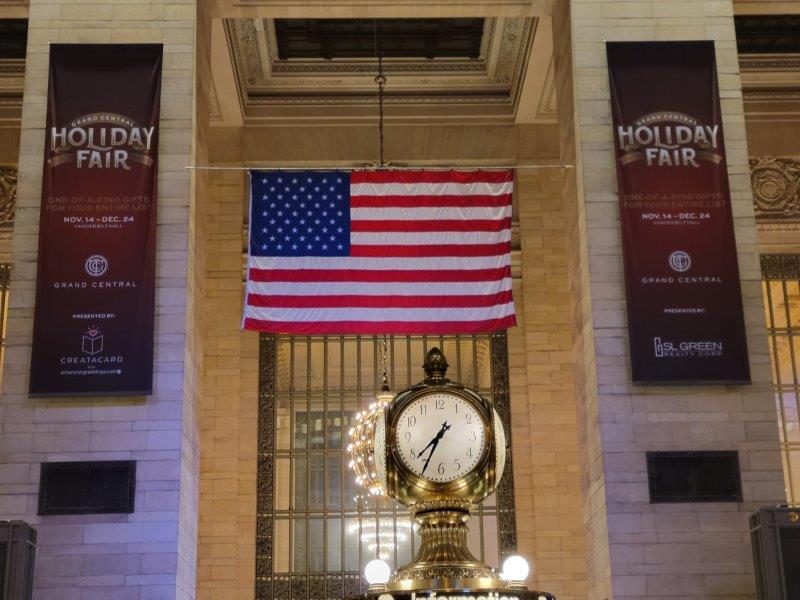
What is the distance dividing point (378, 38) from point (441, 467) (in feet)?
42.8

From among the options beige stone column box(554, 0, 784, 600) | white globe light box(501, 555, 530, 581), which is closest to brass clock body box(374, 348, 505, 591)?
white globe light box(501, 555, 530, 581)

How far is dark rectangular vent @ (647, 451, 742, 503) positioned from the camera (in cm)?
945

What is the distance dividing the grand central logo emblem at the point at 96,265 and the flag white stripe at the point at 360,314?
4.23 ft

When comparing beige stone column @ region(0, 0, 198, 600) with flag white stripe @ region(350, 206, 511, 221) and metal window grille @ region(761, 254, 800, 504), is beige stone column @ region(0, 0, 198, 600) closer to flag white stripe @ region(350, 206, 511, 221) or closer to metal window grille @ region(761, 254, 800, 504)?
flag white stripe @ region(350, 206, 511, 221)

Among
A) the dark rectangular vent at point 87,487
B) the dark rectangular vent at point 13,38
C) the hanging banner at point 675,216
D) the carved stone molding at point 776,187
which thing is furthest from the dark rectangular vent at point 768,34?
the dark rectangular vent at point 87,487

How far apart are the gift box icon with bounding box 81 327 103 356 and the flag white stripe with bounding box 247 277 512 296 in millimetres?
1346

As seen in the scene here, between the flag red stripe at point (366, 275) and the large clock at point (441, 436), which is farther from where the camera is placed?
the flag red stripe at point (366, 275)

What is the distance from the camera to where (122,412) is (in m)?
9.62

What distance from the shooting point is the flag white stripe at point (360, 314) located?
9922 millimetres

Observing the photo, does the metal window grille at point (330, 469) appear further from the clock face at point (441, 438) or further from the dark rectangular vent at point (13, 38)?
the clock face at point (441, 438)

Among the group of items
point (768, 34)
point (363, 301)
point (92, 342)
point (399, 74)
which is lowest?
point (92, 342)

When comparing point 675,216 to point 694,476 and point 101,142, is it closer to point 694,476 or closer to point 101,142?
point 694,476

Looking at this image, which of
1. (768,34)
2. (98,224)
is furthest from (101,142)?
(768,34)

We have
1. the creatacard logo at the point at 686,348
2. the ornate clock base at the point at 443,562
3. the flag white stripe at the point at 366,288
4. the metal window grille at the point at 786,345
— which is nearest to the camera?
the ornate clock base at the point at 443,562
